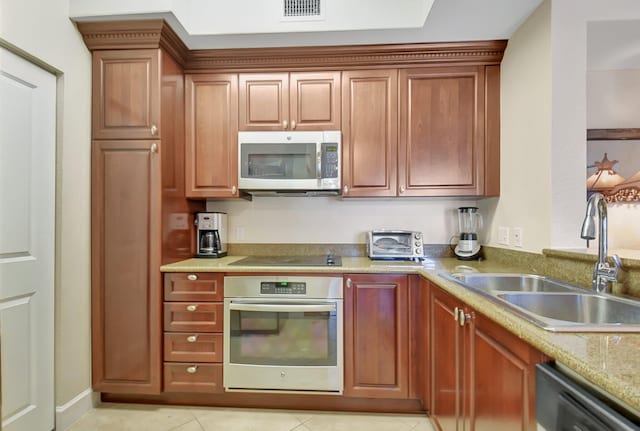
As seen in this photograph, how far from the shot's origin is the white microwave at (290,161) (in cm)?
219

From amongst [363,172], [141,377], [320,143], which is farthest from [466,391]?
[141,377]

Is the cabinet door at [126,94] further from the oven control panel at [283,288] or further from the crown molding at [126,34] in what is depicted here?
the oven control panel at [283,288]

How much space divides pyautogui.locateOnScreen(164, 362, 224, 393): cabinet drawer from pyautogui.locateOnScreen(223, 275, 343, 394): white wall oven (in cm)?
7

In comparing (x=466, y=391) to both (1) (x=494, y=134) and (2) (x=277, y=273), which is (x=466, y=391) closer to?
(2) (x=277, y=273)

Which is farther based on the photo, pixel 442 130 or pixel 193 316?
pixel 442 130

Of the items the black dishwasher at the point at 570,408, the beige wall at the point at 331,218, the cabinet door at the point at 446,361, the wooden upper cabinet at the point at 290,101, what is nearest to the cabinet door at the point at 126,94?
the wooden upper cabinet at the point at 290,101

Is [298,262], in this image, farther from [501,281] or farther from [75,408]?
[75,408]

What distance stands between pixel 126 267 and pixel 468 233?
7.67 feet

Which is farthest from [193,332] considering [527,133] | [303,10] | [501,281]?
[527,133]

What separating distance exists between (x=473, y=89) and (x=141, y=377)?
9.49ft

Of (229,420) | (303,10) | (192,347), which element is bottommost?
(229,420)

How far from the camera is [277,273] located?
1959 millimetres

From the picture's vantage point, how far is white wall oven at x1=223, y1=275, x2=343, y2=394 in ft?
6.30

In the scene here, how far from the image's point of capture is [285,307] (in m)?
1.92
